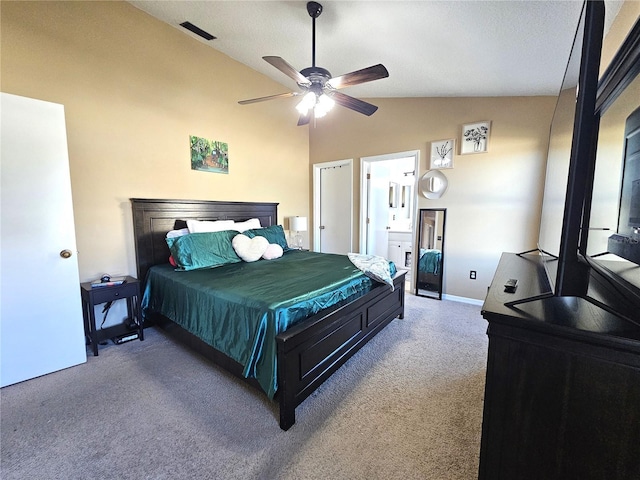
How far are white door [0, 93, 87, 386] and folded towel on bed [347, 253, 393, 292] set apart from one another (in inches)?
95.9

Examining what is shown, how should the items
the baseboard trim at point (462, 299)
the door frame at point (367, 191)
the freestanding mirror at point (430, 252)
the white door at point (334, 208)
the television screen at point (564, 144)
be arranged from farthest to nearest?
the white door at point (334, 208) < the door frame at point (367, 191) < the freestanding mirror at point (430, 252) < the baseboard trim at point (462, 299) < the television screen at point (564, 144)

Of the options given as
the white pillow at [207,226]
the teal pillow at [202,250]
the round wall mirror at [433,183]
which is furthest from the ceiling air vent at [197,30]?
the round wall mirror at [433,183]

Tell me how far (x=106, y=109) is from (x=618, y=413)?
393 cm

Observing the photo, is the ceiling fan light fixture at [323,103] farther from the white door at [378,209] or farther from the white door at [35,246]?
the white door at [378,209]

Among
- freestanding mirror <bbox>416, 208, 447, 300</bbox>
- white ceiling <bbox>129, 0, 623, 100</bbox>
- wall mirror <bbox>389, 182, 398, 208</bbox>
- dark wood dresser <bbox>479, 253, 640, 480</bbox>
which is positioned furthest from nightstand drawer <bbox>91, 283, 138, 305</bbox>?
wall mirror <bbox>389, 182, 398, 208</bbox>

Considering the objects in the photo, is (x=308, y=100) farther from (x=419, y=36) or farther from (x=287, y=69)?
(x=419, y=36)

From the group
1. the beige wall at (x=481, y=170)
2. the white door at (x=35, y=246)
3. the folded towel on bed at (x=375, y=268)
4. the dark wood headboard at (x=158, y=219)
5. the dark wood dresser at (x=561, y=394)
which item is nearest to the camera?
the dark wood dresser at (x=561, y=394)

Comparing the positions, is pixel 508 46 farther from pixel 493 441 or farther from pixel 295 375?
pixel 295 375

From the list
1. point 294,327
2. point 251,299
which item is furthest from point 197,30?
point 294,327

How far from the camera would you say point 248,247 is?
308 centimetres

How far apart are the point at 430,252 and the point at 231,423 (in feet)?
10.8

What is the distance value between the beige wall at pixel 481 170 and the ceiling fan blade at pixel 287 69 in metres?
2.26

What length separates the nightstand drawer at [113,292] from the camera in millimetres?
2393

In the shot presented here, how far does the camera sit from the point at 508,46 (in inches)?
87.7
